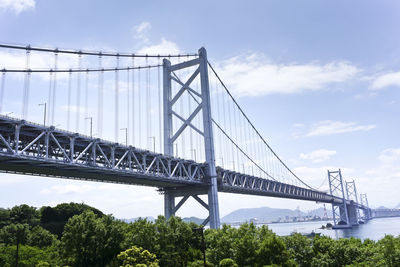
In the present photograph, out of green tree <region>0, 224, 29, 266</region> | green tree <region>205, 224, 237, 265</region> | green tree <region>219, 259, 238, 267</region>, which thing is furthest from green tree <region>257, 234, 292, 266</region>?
green tree <region>0, 224, 29, 266</region>

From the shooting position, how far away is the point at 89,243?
32031mm

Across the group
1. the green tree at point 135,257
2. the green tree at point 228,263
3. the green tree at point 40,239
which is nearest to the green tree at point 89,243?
the green tree at point 135,257

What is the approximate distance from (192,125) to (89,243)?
1031 inches

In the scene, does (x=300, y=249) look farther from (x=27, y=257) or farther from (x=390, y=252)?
(x=27, y=257)

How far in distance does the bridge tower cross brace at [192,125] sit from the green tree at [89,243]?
19871 millimetres

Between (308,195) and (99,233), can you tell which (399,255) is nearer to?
(99,233)

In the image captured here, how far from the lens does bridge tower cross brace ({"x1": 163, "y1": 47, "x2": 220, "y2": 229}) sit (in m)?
52.2

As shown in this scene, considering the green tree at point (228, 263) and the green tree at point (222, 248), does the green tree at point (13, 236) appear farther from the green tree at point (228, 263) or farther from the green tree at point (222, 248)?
the green tree at point (228, 263)

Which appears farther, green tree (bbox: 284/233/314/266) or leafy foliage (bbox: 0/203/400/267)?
green tree (bbox: 284/233/314/266)

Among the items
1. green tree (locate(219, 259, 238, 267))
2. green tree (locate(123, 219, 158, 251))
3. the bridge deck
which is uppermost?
the bridge deck

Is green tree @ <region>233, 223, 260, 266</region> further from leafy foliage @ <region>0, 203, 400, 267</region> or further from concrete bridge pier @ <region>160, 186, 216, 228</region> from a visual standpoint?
concrete bridge pier @ <region>160, 186, 216, 228</region>

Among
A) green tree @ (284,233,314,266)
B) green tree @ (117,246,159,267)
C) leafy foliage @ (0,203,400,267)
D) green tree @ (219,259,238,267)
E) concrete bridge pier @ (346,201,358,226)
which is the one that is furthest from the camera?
concrete bridge pier @ (346,201,358,226)

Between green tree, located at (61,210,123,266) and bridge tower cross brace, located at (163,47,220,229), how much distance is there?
65.2ft

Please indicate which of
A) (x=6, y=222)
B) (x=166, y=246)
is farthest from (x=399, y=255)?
(x=6, y=222)
